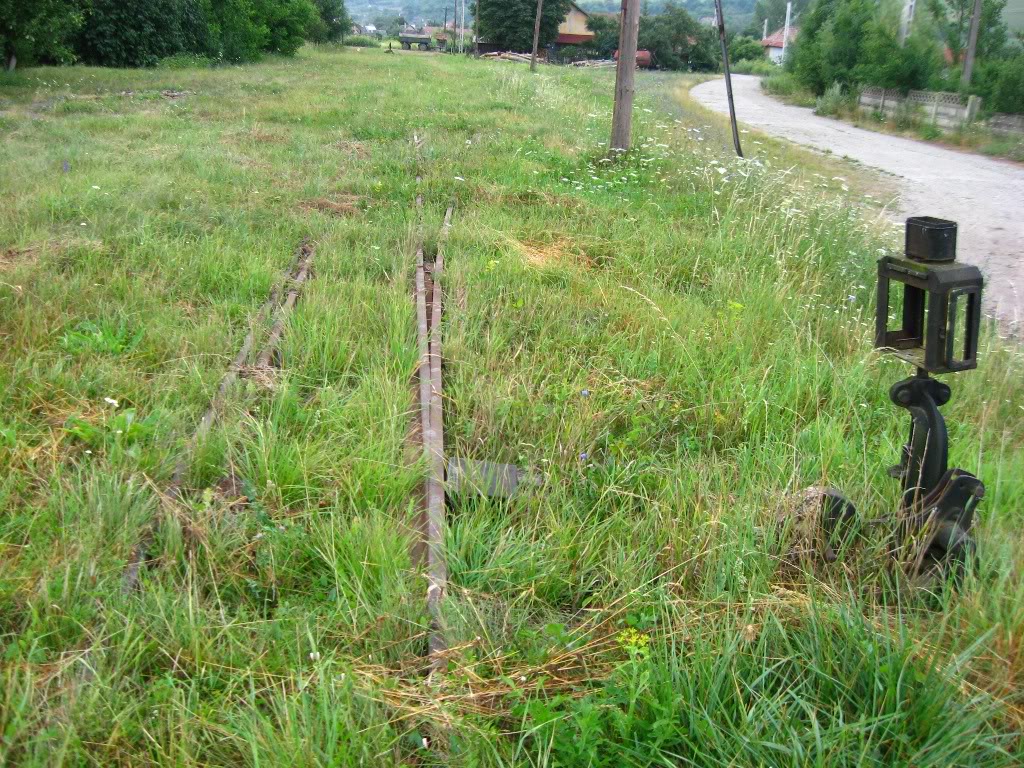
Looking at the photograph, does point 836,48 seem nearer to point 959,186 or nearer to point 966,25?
point 966,25

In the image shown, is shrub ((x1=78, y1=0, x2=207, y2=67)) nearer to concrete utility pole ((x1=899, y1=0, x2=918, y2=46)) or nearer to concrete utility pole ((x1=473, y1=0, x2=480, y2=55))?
concrete utility pole ((x1=899, y1=0, x2=918, y2=46))

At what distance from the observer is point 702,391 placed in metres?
4.75

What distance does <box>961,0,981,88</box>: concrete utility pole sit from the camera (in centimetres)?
2562

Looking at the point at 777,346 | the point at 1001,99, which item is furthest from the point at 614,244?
the point at 1001,99

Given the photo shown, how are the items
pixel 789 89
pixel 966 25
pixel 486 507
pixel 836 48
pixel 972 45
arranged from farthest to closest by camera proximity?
pixel 789 89
pixel 836 48
pixel 966 25
pixel 972 45
pixel 486 507

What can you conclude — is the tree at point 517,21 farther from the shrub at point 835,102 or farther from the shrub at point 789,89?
the shrub at point 835,102

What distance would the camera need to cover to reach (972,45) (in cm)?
2600

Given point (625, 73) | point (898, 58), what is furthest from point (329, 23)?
point (625, 73)

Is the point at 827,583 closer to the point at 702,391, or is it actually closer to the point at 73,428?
the point at 702,391

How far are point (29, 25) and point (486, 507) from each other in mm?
21230

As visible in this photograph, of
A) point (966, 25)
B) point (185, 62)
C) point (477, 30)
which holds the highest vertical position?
point (477, 30)

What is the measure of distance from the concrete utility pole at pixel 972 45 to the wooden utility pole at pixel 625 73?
57.2 ft

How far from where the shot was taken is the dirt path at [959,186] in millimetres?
8867

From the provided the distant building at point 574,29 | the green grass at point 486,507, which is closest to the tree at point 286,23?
the green grass at point 486,507
